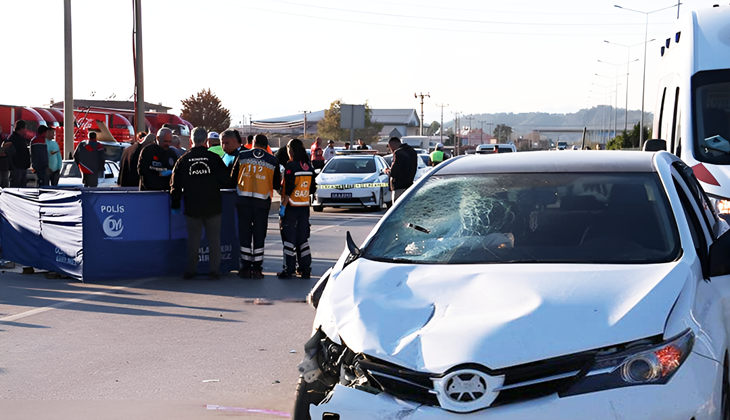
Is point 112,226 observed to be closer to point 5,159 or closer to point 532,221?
point 532,221

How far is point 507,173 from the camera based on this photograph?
5.35m

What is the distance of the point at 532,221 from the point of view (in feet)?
Answer: 16.3

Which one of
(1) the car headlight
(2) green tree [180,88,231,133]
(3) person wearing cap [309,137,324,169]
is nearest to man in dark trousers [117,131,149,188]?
(3) person wearing cap [309,137,324,169]

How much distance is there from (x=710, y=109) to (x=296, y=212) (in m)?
5.29

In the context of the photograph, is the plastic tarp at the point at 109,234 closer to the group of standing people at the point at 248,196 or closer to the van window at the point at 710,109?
the group of standing people at the point at 248,196

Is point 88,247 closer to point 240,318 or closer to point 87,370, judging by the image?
point 240,318

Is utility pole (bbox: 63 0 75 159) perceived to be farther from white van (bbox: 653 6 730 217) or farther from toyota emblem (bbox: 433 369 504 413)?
toyota emblem (bbox: 433 369 504 413)

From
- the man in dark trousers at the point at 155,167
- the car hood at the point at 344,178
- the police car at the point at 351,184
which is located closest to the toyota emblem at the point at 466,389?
the man in dark trousers at the point at 155,167

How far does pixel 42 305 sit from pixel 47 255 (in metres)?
2.27

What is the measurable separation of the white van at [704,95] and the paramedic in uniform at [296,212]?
15.4ft

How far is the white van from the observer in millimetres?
10719

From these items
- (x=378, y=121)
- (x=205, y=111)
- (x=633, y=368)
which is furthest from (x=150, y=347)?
(x=378, y=121)

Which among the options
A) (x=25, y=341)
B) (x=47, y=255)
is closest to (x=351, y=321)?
(x=25, y=341)

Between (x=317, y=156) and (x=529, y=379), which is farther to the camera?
(x=317, y=156)
